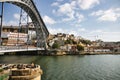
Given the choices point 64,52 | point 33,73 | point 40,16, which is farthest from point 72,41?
point 33,73

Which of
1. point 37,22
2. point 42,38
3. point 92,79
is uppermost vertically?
point 37,22

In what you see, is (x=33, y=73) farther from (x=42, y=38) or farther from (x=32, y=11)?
(x=42, y=38)

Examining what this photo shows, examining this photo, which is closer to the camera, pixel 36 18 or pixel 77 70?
pixel 77 70

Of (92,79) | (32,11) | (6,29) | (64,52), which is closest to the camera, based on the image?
(92,79)

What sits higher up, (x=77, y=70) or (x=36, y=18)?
(x=36, y=18)

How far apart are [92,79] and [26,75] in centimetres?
1687

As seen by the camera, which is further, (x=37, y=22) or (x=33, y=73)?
(x=37, y=22)

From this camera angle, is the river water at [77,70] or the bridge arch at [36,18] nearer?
the river water at [77,70]

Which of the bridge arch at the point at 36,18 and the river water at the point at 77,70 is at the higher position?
the bridge arch at the point at 36,18

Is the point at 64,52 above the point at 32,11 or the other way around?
the other way around

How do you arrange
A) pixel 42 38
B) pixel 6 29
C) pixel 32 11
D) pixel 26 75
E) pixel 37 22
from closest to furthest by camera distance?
pixel 26 75 < pixel 32 11 < pixel 37 22 < pixel 42 38 < pixel 6 29

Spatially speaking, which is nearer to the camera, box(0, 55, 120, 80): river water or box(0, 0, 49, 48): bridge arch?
box(0, 55, 120, 80): river water

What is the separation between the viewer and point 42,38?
113375 mm

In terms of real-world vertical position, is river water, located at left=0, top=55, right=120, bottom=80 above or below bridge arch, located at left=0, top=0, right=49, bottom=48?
Answer: below
